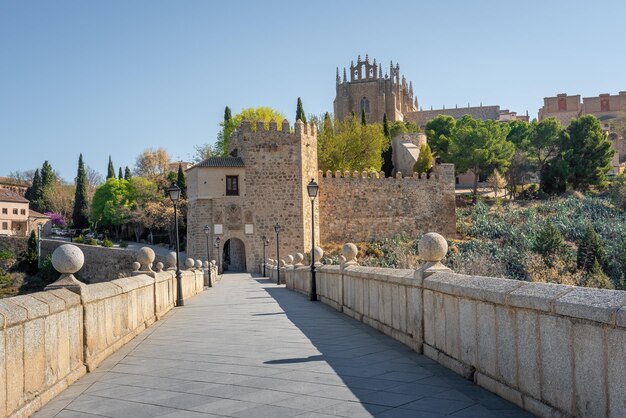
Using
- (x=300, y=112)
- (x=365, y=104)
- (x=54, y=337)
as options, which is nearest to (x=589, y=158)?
(x=300, y=112)

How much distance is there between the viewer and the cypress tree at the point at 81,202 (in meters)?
78.6

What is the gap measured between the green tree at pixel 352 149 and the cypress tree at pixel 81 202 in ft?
117

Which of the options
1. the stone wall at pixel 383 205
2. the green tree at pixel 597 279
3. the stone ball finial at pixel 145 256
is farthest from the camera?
the stone wall at pixel 383 205

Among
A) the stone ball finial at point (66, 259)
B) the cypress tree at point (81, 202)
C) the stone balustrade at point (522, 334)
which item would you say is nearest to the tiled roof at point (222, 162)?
the stone balustrade at point (522, 334)

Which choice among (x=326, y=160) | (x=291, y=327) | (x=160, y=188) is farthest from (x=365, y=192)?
(x=291, y=327)

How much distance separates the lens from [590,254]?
1556 inches

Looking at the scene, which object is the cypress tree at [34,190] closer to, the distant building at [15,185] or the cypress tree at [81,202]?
the distant building at [15,185]

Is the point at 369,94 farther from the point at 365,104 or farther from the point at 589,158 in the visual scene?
the point at 589,158

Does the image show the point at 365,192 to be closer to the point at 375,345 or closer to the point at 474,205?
the point at 474,205

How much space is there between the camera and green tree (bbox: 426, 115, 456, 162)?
6744 centimetres

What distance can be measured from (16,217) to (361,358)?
76818mm

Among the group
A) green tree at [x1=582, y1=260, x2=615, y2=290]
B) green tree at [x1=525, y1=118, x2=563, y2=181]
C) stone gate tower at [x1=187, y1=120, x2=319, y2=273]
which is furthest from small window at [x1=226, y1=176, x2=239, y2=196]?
green tree at [x1=525, y1=118, x2=563, y2=181]

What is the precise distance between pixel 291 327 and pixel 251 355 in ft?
8.69

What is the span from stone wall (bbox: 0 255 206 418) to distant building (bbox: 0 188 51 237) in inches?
2836
